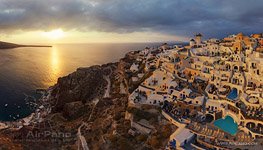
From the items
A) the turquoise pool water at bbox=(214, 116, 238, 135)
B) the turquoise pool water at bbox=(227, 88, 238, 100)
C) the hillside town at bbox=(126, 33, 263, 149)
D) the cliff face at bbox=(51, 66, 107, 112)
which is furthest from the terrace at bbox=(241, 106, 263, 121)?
the cliff face at bbox=(51, 66, 107, 112)

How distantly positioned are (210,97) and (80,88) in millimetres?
41583

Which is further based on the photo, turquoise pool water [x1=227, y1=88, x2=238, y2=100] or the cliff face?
the cliff face

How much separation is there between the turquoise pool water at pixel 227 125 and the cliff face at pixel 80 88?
36.8 meters

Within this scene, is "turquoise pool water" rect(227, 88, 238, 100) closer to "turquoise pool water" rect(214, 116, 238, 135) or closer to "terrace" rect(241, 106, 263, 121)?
"terrace" rect(241, 106, 263, 121)

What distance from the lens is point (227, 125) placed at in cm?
3297

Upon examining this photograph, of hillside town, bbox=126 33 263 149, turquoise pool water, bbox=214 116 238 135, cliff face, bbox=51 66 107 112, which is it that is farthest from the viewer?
cliff face, bbox=51 66 107 112

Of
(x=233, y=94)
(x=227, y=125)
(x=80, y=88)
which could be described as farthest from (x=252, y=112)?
(x=80, y=88)

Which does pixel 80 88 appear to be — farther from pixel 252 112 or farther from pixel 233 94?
pixel 252 112

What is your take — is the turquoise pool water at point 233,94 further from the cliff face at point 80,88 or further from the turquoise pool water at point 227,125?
the cliff face at point 80,88

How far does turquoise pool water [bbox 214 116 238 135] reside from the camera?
32047mm

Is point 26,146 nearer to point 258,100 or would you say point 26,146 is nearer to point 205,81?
point 205,81

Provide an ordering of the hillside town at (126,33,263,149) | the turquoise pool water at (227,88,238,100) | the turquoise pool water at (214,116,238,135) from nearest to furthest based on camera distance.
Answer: the hillside town at (126,33,263,149) → the turquoise pool water at (214,116,238,135) → the turquoise pool water at (227,88,238,100)

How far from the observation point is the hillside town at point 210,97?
30.5m

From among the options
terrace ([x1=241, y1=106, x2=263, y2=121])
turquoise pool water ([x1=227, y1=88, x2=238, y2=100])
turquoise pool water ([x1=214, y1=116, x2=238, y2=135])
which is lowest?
turquoise pool water ([x1=214, y1=116, x2=238, y2=135])
